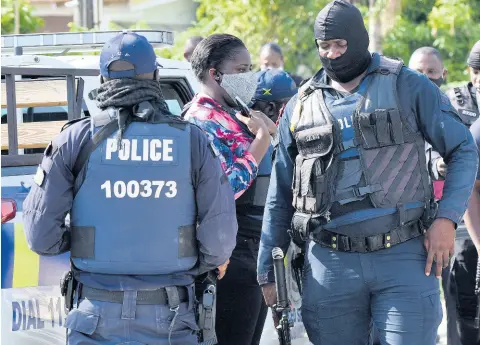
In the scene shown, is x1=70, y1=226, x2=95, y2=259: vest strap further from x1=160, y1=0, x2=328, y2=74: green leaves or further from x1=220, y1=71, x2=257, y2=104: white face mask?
x1=160, y1=0, x2=328, y2=74: green leaves

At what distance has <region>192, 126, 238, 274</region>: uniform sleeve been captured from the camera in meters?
3.63

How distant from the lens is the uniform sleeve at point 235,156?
437 cm

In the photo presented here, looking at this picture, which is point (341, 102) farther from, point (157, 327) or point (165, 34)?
point (165, 34)

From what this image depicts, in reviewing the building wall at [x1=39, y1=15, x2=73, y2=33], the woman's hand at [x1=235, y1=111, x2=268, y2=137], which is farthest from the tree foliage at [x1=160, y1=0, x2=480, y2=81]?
the building wall at [x1=39, y1=15, x2=73, y2=33]

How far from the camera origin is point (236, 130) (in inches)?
178

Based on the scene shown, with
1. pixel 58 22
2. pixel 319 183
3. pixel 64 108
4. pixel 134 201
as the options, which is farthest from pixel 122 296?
pixel 58 22

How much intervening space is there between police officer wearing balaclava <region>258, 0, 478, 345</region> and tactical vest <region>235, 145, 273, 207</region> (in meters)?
0.54

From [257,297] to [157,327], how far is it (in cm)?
121

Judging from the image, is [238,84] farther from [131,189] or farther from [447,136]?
[131,189]

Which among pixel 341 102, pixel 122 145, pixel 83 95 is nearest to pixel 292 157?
pixel 341 102

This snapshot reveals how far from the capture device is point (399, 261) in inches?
154

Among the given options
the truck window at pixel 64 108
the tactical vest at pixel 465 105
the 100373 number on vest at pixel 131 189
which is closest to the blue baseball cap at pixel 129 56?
the 100373 number on vest at pixel 131 189

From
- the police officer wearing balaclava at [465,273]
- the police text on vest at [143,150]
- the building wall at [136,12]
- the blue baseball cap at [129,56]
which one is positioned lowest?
the building wall at [136,12]

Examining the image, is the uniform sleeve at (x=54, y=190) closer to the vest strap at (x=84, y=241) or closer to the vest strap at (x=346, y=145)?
the vest strap at (x=84, y=241)
